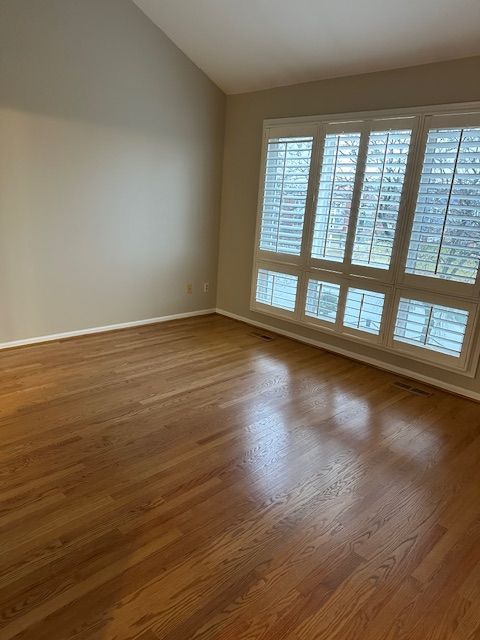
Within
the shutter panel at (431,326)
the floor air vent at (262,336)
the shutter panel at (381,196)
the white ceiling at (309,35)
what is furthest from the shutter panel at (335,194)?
the floor air vent at (262,336)

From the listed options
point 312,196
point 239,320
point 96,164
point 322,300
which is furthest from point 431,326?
point 96,164

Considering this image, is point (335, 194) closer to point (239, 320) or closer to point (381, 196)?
point (381, 196)

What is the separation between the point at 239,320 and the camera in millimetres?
4867

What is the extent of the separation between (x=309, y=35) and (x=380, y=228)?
160 cm

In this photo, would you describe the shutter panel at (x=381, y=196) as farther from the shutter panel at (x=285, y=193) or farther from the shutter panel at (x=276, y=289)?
the shutter panel at (x=276, y=289)

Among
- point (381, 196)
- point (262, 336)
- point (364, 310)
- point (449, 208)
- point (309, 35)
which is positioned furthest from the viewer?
point (262, 336)

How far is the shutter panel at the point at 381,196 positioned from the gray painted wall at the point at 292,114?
0.29 meters

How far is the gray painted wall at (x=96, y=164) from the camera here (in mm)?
3264

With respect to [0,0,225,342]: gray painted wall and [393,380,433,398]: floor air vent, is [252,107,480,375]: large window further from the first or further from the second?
[0,0,225,342]: gray painted wall

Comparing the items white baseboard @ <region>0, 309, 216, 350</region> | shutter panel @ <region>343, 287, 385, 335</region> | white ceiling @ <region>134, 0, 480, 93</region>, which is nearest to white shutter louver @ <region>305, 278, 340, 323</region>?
shutter panel @ <region>343, 287, 385, 335</region>

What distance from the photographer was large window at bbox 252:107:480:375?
3.01m

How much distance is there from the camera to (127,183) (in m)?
3.97

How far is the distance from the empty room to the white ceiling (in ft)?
0.07

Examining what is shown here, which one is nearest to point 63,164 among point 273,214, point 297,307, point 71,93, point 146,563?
point 71,93
